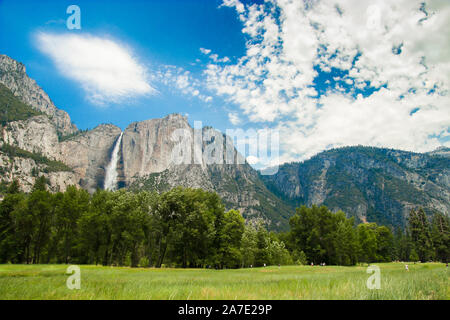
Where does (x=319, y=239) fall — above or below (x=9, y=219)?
below

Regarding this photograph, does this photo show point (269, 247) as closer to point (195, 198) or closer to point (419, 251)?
point (195, 198)

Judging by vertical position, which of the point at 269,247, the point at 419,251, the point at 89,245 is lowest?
the point at 419,251

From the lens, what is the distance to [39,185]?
69250 mm

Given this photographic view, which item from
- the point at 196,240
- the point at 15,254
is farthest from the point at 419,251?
the point at 15,254

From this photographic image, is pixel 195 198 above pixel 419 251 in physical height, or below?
above

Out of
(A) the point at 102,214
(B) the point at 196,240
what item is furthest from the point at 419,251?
(A) the point at 102,214

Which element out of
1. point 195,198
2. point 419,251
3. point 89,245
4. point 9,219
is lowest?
point 419,251

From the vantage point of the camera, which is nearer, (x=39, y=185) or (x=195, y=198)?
(x=195, y=198)
